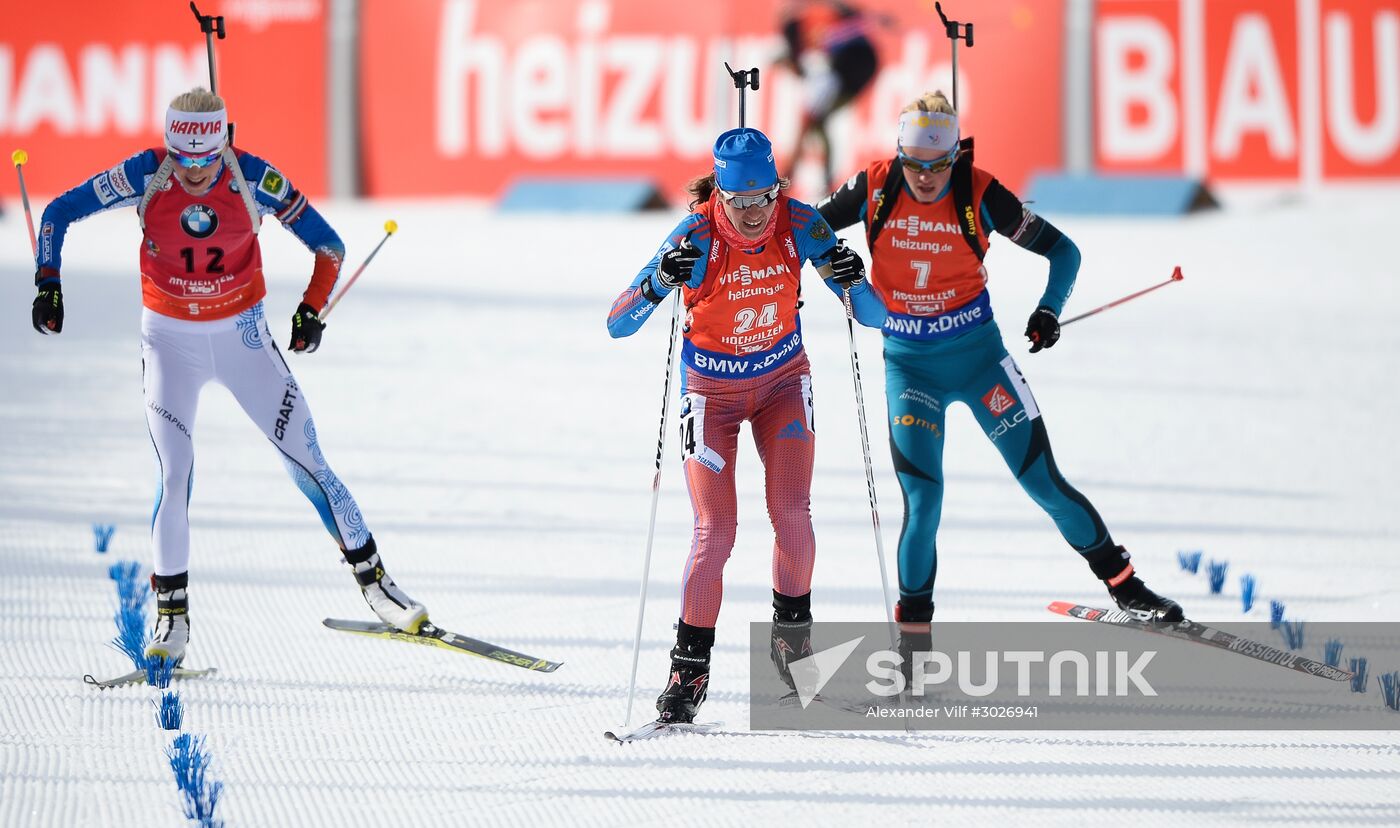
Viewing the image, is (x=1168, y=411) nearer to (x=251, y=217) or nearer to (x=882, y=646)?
(x=882, y=646)

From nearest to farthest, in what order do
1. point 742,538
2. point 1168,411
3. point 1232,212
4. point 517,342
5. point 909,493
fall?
point 909,493 < point 742,538 < point 1168,411 < point 517,342 < point 1232,212

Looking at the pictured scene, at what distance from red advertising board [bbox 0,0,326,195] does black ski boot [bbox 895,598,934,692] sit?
50.3 ft

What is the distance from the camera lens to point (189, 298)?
6152 millimetres

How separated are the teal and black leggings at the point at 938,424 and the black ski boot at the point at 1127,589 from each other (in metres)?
0.27

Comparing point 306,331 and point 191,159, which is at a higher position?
point 191,159

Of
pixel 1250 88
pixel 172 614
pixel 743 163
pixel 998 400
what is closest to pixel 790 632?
pixel 998 400

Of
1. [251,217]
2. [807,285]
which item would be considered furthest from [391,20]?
[251,217]

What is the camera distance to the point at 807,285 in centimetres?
1534

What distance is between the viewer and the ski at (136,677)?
5957 mm

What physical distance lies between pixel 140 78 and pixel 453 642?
51.7 feet

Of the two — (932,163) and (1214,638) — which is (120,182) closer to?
(932,163)

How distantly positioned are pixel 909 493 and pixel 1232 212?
12.0m

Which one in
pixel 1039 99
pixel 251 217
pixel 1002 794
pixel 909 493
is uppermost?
pixel 1039 99

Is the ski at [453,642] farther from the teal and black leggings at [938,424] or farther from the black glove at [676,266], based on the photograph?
the black glove at [676,266]
